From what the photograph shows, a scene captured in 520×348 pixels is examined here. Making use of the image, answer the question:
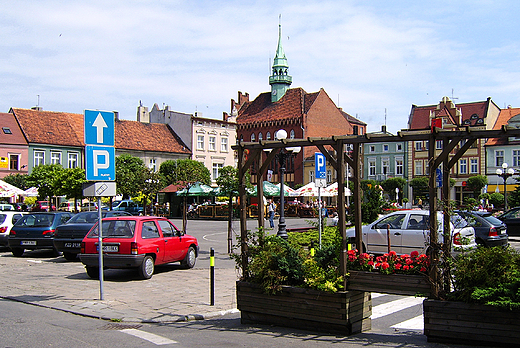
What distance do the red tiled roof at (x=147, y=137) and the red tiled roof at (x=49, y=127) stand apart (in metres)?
5.32

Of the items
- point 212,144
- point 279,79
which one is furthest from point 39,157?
point 279,79

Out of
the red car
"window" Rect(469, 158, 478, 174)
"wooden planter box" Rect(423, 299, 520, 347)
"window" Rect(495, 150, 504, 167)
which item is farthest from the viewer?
"window" Rect(469, 158, 478, 174)

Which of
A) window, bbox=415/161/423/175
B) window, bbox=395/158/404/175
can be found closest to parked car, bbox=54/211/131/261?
window, bbox=415/161/423/175

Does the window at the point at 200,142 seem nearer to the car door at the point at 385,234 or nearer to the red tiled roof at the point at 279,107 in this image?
the red tiled roof at the point at 279,107

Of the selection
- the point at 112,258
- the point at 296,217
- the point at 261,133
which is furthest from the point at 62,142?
the point at 112,258

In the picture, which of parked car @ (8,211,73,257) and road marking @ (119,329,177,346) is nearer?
road marking @ (119,329,177,346)

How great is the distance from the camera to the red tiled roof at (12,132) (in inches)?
2337

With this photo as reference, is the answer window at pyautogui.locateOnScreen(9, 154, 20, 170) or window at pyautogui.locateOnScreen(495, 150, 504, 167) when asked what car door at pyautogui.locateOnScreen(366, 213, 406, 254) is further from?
window at pyautogui.locateOnScreen(9, 154, 20, 170)

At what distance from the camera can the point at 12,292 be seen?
36.8 ft

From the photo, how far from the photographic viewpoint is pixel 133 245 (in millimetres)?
12383

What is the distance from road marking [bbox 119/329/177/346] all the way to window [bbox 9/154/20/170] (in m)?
57.6

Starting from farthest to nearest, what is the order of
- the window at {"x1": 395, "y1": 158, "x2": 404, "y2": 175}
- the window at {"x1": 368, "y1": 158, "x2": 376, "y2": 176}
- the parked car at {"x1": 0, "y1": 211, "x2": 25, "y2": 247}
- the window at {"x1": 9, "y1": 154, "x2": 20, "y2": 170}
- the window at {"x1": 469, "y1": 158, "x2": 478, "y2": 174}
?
the window at {"x1": 368, "y1": 158, "x2": 376, "y2": 176} → the window at {"x1": 395, "y1": 158, "x2": 404, "y2": 175} → the window at {"x1": 469, "y1": 158, "x2": 478, "y2": 174} → the window at {"x1": 9, "y1": 154, "x2": 20, "y2": 170} → the parked car at {"x1": 0, "y1": 211, "x2": 25, "y2": 247}

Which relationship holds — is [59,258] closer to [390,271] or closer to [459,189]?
[390,271]

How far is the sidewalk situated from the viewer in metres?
9.23
